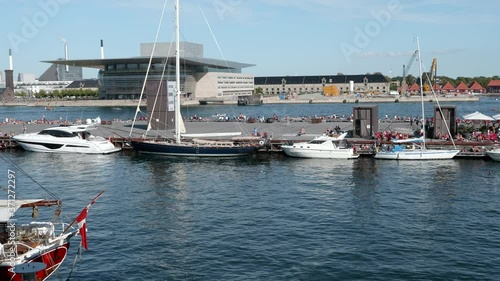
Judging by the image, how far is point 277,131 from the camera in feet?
211

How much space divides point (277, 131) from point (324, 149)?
47.8 ft

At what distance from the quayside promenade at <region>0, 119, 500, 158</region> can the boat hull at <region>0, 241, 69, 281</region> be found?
35760 mm

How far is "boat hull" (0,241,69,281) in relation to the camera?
18.3 meters

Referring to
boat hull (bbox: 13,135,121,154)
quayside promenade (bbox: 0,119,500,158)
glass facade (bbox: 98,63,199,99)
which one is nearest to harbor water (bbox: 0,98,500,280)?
quayside promenade (bbox: 0,119,500,158)

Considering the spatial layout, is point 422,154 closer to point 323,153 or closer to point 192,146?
point 323,153

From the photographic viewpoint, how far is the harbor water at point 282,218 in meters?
22.6

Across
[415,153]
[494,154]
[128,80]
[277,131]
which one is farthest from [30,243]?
[128,80]

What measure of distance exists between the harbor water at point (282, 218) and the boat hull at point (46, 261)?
174cm

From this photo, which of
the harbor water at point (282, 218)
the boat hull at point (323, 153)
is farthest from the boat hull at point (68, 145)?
the boat hull at point (323, 153)

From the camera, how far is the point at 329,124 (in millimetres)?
71312

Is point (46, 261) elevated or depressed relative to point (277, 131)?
depressed

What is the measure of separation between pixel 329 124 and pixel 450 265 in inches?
1934

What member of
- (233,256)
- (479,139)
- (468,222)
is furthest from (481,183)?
(233,256)

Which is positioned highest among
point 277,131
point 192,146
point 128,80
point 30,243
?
point 128,80
